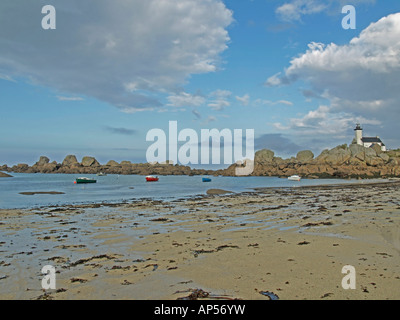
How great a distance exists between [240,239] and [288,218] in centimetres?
659

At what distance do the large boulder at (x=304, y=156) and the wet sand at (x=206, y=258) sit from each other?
13145cm

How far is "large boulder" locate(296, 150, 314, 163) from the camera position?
14085 centimetres

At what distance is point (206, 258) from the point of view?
899 centimetres

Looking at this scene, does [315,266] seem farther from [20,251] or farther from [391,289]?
[20,251]

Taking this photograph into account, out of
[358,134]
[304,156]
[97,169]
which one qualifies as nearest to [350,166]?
[358,134]

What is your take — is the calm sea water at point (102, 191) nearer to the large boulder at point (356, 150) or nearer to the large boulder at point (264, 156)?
the large boulder at point (356, 150)

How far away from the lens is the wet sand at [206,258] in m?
6.29

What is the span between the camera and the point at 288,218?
1728 centimetres

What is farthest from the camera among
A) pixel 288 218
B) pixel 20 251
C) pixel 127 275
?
pixel 288 218

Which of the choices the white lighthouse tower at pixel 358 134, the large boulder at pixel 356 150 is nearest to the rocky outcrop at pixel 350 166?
the large boulder at pixel 356 150

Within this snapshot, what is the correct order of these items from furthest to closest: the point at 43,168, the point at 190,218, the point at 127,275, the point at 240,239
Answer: the point at 43,168 → the point at 190,218 → the point at 240,239 → the point at 127,275

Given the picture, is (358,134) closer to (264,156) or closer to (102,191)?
(264,156)
